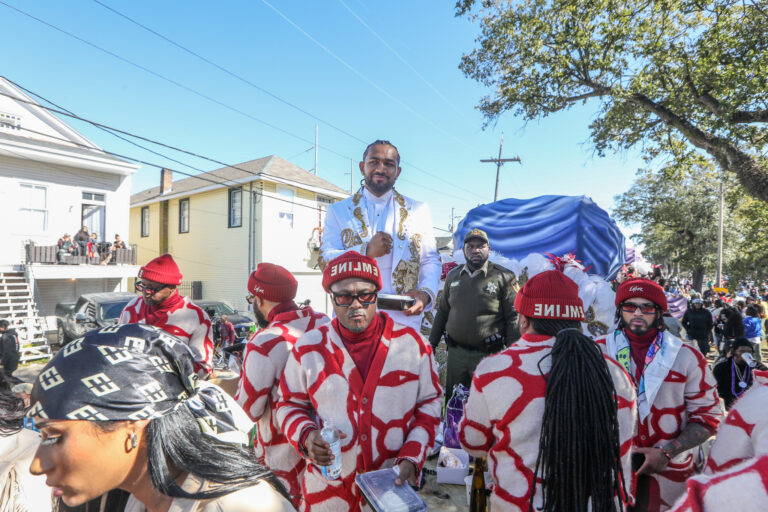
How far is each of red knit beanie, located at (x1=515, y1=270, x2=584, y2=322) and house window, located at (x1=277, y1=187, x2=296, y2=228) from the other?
18718 mm

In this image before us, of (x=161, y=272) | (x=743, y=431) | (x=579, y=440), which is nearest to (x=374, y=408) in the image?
(x=579, y=440)

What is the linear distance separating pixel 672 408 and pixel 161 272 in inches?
149

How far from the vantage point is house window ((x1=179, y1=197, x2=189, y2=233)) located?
2305cm

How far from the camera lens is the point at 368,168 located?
2.84 m

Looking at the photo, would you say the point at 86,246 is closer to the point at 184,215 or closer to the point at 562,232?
the point at 184,215

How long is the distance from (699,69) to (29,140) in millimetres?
18905

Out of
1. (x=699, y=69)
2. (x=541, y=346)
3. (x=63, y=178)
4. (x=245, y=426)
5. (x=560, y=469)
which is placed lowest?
(x=560, y=469)

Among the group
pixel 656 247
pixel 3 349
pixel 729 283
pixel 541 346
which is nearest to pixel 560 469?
pixel 541 346

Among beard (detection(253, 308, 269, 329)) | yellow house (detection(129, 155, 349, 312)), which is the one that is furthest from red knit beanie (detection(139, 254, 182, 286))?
yellow house (detection(129, 155, 349, 312))

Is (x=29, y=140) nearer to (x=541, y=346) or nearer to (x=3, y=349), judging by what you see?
(x=3, y=349)

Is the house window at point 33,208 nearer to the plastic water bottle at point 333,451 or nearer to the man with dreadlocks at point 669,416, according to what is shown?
the plastic water bottle at point 333,451

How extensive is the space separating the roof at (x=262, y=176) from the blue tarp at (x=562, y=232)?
1449cm

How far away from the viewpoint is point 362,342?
2.17 m

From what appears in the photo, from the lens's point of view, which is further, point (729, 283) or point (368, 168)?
point (729, 283)
